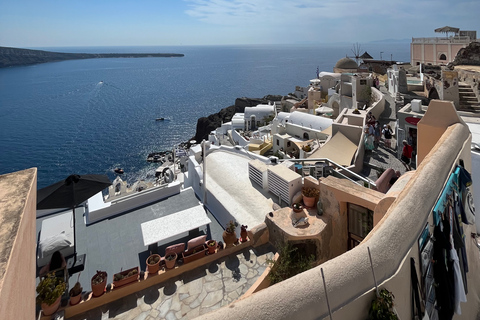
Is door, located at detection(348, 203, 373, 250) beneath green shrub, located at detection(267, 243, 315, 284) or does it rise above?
above

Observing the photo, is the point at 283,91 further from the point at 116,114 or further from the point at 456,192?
the point at 456,192

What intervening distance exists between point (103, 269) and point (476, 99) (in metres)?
22.3

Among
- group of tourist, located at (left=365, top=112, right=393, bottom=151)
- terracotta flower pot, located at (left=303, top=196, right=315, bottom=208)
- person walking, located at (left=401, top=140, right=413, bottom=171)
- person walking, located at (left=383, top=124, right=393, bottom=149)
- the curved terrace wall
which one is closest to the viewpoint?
the curved terrace wall

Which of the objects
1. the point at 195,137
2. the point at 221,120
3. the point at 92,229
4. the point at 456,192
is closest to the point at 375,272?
the point at 456,192

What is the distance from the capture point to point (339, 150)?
16.2 m

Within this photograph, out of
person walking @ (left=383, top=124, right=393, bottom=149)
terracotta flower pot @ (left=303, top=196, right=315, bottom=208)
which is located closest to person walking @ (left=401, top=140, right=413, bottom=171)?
person walking @ (left=383, top=124, right=393, bottom=149)

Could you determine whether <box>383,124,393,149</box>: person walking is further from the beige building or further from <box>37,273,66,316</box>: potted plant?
the beige building

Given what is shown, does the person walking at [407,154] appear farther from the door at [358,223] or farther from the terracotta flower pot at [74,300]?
the terracotta flower pot at [74,300]

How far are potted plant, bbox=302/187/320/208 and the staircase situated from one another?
49.9 ft

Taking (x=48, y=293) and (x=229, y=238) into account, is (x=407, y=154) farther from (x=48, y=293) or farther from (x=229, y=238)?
(x=48, y=293)

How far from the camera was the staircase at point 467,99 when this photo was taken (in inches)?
693

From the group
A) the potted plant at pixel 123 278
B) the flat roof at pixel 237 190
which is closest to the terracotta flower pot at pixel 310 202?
the flat roof at pixel 237 190

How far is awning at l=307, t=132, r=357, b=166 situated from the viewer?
15368 millimetres

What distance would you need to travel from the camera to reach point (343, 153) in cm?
1590
